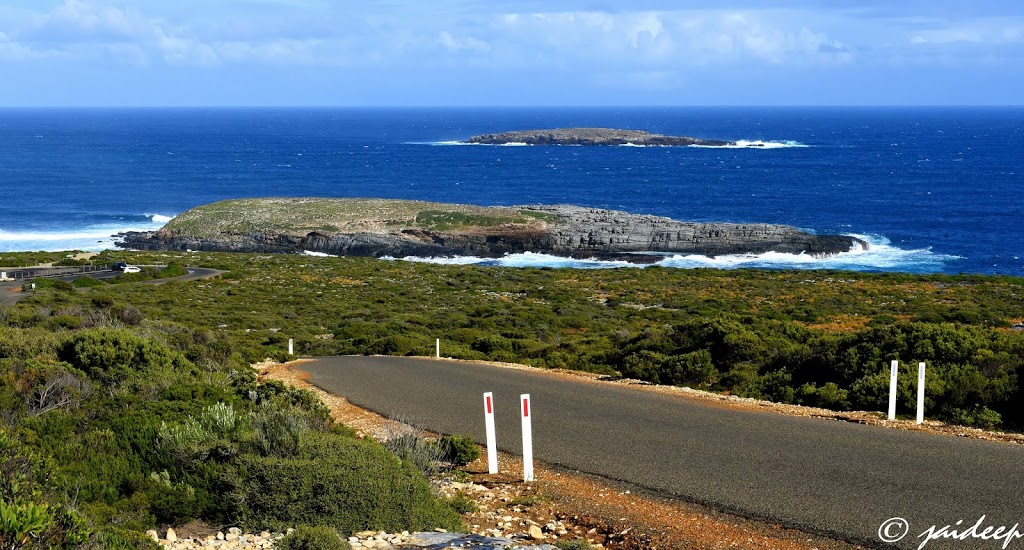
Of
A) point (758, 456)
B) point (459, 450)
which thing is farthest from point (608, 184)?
point (459, 450)

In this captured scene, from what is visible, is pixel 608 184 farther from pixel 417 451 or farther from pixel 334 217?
pixel 417 451

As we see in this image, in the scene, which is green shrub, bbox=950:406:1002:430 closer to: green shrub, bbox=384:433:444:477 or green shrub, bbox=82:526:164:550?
green shrub, bbox=384:433:444:477

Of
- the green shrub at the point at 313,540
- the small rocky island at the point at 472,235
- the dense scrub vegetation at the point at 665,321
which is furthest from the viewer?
the small rocky island at the point at 472,235

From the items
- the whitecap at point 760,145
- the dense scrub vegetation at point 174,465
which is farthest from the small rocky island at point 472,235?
the whitecap at point 760,145

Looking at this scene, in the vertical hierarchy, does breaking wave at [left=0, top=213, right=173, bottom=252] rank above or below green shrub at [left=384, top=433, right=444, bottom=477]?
below

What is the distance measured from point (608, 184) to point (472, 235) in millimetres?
46495

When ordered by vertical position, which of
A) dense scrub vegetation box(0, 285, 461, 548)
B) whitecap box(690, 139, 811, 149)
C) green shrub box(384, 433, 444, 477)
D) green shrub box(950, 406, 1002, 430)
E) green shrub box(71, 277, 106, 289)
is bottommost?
green shrub box(71, 277, 106, 289)

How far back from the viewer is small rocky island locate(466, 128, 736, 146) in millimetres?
179875

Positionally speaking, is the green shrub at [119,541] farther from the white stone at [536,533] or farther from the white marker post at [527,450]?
the white marker post at [527,450]

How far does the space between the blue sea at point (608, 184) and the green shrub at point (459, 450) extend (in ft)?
171

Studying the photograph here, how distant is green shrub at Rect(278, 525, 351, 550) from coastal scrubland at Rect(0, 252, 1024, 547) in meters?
0.69

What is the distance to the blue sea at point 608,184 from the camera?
67062 millimetres

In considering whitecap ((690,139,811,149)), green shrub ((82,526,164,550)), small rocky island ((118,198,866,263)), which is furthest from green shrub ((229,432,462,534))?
whitecap ((690,139,811,149))

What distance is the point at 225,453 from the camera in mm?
7445
